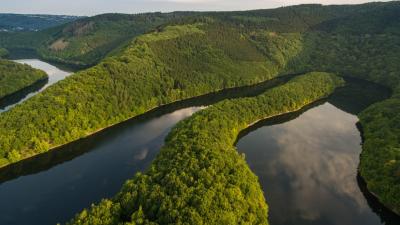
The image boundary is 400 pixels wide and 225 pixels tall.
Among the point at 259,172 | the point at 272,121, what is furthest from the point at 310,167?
the point at 272,121

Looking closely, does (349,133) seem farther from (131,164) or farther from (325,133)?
(131,164)

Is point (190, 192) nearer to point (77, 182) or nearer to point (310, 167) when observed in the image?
point (77, 182)

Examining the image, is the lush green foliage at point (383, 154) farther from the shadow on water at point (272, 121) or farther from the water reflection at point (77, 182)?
the water reflection at point (77, 182)

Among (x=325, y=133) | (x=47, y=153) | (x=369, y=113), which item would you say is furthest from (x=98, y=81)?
(x=369, y=113)

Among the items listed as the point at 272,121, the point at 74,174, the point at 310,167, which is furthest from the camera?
the point at 272,121

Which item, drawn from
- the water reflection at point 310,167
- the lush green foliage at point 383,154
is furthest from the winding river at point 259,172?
the lush green foliage at point 383,154
